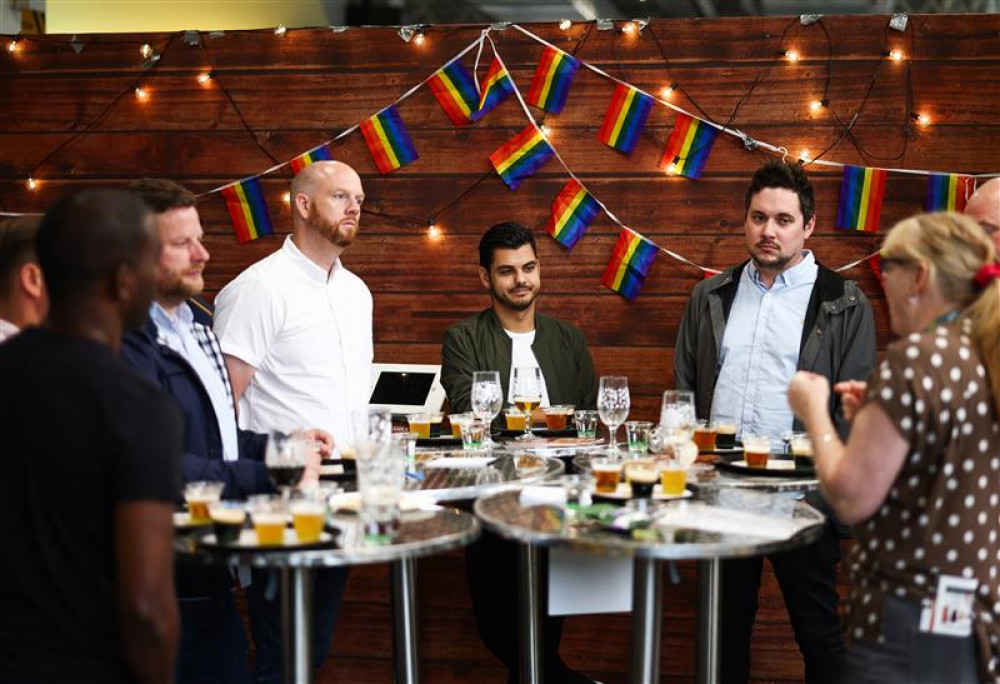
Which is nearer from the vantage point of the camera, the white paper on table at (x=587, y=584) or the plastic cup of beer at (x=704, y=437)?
the white paper on table at (x=587, y=584)

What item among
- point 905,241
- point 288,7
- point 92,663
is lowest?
point 92,663

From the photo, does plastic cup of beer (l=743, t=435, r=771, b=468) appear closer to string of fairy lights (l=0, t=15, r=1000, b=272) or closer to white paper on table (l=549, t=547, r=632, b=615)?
white paper on table (l=549, t=547, r=632, b=615)

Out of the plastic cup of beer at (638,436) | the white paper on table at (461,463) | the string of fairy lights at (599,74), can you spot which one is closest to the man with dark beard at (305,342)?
the white paper on table at (461,463)

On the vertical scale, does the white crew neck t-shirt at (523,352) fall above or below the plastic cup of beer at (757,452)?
above

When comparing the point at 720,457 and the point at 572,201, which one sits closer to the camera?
the point at 720,457

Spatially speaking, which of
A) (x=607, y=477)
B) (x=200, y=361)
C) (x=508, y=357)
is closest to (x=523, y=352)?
(x=508, y=357)

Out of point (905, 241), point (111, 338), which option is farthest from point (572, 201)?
point (111, 338)

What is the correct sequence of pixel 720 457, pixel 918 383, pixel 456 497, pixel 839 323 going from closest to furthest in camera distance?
pixel 918 383 → pixel 456 497 → pixel 720 457 → pixel 839 323

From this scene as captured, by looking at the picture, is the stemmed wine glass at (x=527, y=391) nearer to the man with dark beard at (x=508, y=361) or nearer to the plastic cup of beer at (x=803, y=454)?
the man with dark beard at (x=508, y=361)

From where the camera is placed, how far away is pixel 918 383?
229 cm

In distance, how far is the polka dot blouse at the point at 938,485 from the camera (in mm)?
2305

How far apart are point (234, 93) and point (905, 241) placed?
336 centimetres

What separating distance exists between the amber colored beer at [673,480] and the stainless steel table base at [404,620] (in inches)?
32.6

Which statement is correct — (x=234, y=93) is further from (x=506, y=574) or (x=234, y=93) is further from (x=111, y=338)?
(x=111, y=338)
